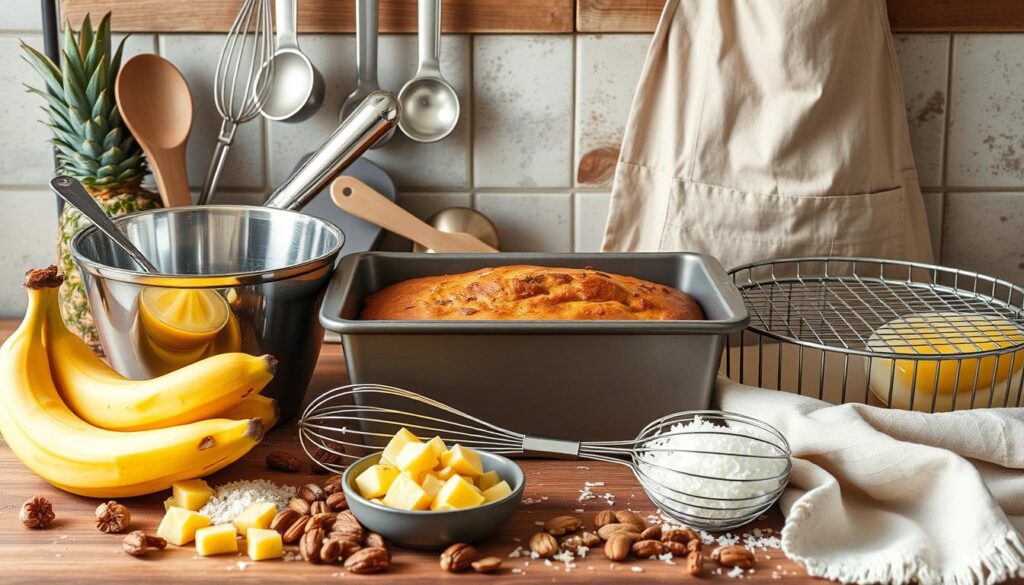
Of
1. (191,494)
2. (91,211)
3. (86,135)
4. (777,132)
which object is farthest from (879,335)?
(86,135)

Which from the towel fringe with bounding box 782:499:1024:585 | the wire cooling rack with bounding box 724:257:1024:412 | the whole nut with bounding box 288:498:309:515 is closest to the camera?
the towel fringe with bounding box 782:499:1024:585

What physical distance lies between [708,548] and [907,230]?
0.59m

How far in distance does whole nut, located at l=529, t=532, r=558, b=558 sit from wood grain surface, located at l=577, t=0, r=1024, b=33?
67 cm

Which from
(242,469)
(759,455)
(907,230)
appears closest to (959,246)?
(907,230)

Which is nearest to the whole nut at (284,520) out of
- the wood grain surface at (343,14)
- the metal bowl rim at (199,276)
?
the metal bowl rim at (199,276)

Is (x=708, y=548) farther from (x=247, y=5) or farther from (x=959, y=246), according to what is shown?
(x=247, y=5)

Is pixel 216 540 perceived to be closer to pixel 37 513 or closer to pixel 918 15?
pixel 37 513

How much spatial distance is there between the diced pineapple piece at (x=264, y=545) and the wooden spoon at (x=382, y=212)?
1.56 ft

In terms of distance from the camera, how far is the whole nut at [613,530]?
A: 77 cm

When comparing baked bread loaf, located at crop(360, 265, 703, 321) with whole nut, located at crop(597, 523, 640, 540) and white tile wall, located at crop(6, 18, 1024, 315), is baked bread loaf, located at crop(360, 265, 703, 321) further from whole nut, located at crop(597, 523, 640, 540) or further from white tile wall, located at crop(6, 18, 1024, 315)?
white tile wall, located at crop(6, 18, 1024, 315)

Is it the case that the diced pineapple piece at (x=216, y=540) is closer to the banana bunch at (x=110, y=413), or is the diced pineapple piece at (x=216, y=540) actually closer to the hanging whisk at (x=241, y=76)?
the banana bunch at (x=110, y=413)

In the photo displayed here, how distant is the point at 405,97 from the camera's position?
122cm

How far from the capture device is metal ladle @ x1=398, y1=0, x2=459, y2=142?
1.20 meters

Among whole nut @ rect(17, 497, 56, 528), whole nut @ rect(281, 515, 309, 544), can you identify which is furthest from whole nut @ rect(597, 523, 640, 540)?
whole nut @ rect(17, 497, 56, 528)
